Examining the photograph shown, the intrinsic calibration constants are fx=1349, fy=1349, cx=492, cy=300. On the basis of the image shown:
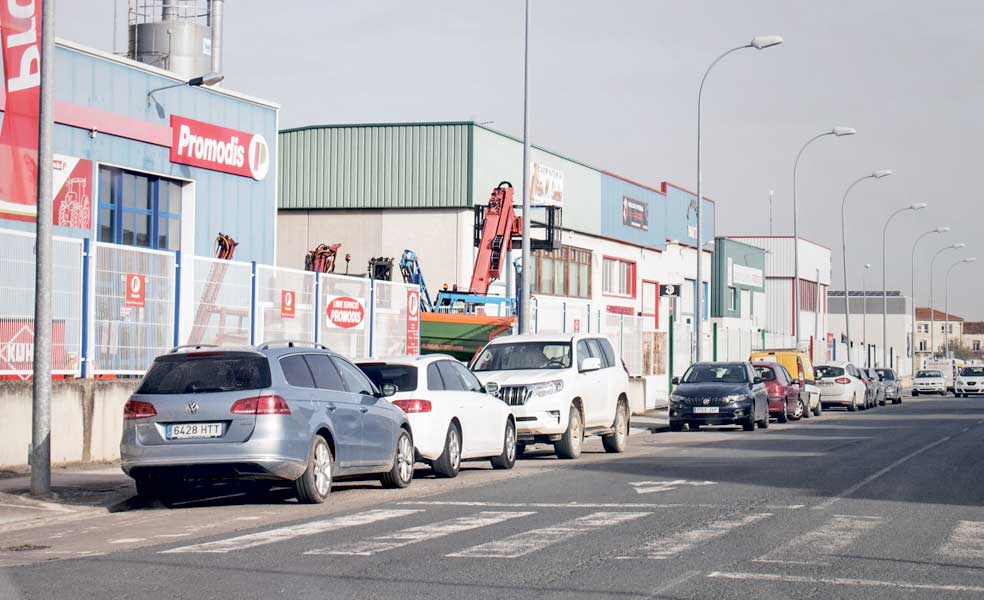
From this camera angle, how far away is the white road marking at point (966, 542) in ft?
33.5

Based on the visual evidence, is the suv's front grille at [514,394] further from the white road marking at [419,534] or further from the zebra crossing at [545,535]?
the white road marking at [419,534]

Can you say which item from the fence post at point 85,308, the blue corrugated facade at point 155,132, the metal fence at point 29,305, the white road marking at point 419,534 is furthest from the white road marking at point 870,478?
the blue corrugated facade at point 155,132

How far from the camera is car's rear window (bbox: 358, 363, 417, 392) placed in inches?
671

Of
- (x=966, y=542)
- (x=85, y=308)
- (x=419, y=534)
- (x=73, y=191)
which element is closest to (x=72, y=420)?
(x=85, y=308)

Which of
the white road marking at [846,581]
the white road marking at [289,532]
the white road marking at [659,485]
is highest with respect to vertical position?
the white road marking at [846,581]

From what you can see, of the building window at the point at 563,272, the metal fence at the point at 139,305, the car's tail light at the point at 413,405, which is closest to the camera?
the car's tail light at the point at 413,405

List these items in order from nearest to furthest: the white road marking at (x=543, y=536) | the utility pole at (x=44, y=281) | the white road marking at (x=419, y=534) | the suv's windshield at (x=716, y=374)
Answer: the white road marking at (x=543, y=536) < the white road marking at (x=419, y=534) < the utility pole at (x=44, y=281) < the suv's windshield at (x=716, y=374)

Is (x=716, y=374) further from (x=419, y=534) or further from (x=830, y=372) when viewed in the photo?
(x=419, y=534)

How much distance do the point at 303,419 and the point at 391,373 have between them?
357cm

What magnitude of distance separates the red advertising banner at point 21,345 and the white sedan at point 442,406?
423 cm

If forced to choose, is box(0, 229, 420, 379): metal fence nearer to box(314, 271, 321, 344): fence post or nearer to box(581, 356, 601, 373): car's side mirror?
box(314, 271, 321, 344): fence post

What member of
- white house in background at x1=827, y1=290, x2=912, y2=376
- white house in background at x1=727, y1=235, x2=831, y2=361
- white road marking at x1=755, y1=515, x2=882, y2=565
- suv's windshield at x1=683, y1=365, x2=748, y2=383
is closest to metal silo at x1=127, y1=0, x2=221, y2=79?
suv's windshield at x1=683, y1=365, x2=748, y2=383

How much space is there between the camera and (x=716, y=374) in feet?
105

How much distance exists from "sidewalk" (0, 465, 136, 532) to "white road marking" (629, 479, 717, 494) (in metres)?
5.72
